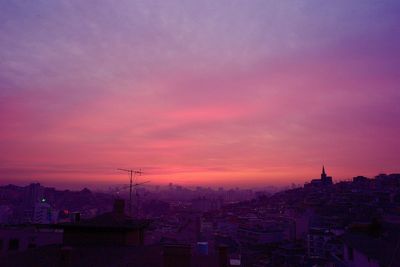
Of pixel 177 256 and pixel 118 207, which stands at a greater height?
pixel 118 207

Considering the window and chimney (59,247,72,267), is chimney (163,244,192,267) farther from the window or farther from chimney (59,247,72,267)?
the window

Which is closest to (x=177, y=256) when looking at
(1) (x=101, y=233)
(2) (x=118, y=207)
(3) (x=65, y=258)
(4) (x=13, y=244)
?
(3) (x=65, y=258)

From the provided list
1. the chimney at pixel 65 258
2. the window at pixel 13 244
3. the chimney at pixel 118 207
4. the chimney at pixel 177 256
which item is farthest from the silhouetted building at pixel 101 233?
the window at pixel 13 244

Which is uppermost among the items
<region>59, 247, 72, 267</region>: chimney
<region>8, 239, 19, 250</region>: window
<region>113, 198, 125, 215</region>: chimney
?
<region>113, 198, 125, 215</region>: chimney

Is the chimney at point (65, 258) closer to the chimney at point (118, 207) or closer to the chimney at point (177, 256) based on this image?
the chimney at point (177, 256)

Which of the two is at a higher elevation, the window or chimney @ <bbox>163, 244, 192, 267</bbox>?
chimney @ <bbox>163, 244, 192, 267</bbox>

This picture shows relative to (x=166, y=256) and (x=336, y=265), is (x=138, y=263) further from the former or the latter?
(x=336, y=265)

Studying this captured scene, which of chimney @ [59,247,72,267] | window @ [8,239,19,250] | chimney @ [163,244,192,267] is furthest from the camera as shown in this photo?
window @ [8,239,19,250]

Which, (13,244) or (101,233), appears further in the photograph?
(13,244)

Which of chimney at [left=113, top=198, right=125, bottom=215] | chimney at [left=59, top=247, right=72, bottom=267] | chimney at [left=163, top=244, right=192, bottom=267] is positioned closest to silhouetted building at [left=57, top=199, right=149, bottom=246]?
chimney at [left=113, top=198, right=125, bottom=215]

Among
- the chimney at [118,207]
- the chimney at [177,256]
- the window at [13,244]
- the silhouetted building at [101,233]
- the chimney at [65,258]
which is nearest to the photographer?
the chimney at [177,256]

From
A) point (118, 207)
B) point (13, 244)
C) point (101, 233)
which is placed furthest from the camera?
point (13, 244)

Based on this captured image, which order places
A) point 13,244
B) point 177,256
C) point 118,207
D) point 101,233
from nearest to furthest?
1. point 177,256
2. point 101,233
3. point 118,207
4. point 13,244

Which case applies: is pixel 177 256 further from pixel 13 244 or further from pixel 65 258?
pixel 13 244
